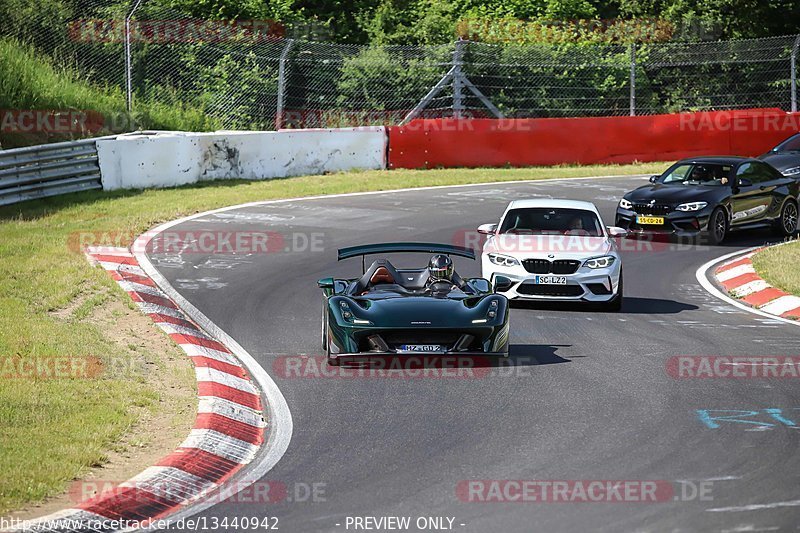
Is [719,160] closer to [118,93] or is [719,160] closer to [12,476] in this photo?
[118,93]

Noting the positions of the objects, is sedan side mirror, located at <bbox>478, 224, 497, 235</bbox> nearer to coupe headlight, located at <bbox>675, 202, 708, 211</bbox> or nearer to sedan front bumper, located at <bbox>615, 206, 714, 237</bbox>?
sedan front bumper, located at <bbox>615, 206, 714, 237</bbox>

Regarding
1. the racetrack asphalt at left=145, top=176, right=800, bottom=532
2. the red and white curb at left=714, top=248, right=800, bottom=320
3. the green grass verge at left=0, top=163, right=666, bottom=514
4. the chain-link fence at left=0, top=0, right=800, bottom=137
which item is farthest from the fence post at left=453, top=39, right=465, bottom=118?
the racetrack asphalt at left=145, top=176, right=800, bottom=532

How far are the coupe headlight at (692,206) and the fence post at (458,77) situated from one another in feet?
35.1

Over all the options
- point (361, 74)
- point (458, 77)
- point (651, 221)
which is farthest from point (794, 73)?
point (651, 221)

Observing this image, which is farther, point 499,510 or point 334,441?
point 334,441

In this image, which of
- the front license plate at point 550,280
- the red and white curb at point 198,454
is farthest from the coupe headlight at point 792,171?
the red and white curb at point 198,454

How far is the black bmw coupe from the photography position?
19.6 m

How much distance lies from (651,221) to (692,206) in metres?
0.69

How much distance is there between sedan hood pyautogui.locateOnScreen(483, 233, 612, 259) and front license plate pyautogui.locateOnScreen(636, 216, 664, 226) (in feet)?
16.4

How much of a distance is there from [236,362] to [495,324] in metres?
2.42

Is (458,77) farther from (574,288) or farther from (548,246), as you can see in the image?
(574,288)

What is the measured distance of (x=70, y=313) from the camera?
12719 millimetres

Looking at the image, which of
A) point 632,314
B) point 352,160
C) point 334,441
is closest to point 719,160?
point 632,314

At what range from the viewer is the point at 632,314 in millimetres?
14156
